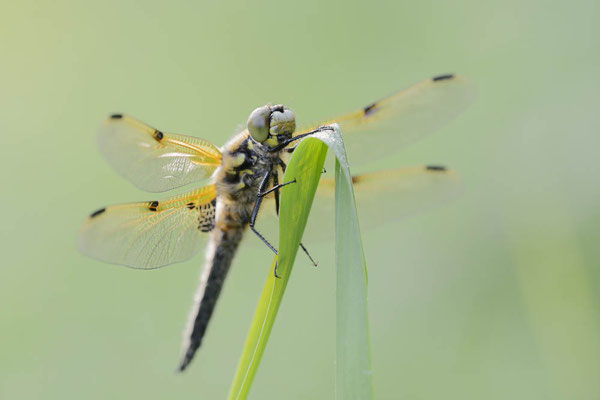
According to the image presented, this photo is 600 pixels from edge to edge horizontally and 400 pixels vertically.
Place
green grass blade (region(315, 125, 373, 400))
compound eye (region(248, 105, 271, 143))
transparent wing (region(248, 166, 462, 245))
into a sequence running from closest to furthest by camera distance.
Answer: green grass blade (region(315, 125, 373, 400)), compound eye (region(248, 105, 271, 143)), transparent wing (region(248, 166, 462, 245))

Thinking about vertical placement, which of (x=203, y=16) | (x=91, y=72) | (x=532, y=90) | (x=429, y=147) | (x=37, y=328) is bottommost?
(x=37, y=328)

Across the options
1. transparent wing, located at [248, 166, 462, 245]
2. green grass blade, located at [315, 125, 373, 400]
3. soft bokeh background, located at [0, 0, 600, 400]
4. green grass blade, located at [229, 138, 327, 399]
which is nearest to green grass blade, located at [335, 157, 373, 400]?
green grass blade, located at [315, 125, 373, 400]

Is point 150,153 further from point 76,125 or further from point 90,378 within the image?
point 76,125

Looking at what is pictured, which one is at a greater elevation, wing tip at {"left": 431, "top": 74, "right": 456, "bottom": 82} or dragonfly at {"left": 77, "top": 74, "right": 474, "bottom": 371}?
wing tip at {"left": 431, "top": 74, "right": 456, "bottom": 82}

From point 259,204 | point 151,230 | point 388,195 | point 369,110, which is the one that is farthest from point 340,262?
point 388,195

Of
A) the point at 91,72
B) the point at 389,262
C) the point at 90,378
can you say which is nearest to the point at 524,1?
the point at 389,262

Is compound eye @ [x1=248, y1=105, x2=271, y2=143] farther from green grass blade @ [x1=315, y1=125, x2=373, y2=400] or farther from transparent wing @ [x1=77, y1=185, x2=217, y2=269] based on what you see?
green grass blade @ [x1=315, y1=125, x2=373, y2=400]

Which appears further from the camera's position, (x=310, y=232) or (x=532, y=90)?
(x=532, y=90)
